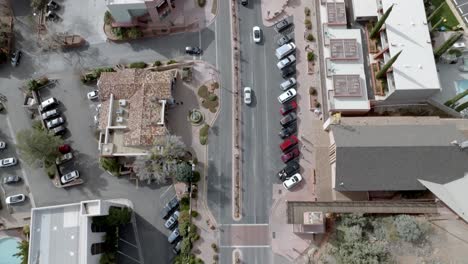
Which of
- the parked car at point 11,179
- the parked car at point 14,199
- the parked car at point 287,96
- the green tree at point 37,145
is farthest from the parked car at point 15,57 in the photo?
the parked car at point 287,96

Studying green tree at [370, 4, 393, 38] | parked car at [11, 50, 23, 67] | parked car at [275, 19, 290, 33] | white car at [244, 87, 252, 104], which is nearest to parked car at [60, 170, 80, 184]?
parked car at [11, 50, 23, 67]

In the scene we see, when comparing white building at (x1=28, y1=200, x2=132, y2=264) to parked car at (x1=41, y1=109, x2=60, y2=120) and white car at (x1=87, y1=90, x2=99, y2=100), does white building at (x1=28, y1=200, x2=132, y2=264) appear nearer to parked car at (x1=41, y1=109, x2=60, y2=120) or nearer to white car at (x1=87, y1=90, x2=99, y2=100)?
parked car at (x1=41, y1=109, x2=60, y2=120)

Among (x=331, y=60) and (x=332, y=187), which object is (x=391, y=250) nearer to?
(x=332, y=187)

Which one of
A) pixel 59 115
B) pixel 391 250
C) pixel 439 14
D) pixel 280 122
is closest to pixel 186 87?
pixel 280 122

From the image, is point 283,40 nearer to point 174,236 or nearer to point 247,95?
point 247,95

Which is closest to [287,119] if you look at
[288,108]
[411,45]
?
[288,108]

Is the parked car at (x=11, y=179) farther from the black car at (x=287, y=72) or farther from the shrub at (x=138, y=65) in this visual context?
the black car at (x=287, y=72)
